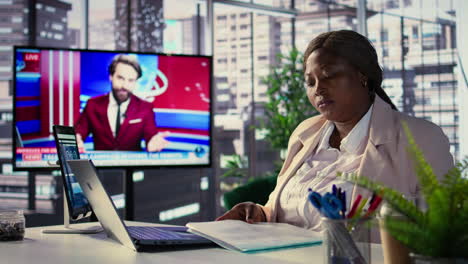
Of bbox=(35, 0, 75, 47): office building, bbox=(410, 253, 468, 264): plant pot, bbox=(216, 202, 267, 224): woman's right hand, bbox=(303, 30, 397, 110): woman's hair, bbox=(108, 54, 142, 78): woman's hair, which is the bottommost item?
bbox=(216, 202, 267, 224): woman's right hand

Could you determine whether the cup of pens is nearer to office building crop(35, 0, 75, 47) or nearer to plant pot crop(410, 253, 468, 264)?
plant pot crop(410, 253, 468, 264)

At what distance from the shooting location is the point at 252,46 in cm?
579

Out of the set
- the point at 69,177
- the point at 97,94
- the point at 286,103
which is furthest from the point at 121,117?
the point at 286,103

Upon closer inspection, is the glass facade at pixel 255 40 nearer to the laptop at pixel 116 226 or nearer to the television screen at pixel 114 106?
the television screen at pixel 114 106

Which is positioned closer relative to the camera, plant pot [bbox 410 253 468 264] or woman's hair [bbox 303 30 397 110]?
plant pot [bbox 410 253 468 264]

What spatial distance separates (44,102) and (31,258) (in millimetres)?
2248

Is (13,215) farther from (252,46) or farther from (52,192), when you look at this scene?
(252,46)

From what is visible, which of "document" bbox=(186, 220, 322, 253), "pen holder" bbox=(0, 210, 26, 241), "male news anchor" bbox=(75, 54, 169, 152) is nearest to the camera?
"document" bbox=(186, 220, 322, 253)

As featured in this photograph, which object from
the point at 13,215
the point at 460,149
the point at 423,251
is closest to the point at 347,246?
the point at 423,251

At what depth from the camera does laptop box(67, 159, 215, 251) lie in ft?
4.67

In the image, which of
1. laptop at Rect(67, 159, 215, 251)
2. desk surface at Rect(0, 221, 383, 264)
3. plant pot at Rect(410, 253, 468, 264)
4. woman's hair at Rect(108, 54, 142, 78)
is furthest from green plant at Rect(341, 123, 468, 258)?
woman's hair at Rect(108, 54, 142, 78)

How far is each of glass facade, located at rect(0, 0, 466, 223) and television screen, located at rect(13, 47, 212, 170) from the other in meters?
1.36

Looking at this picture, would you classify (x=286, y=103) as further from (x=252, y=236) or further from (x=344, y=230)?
(x=344, y=230)

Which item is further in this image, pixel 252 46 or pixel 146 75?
pixel 252 46
